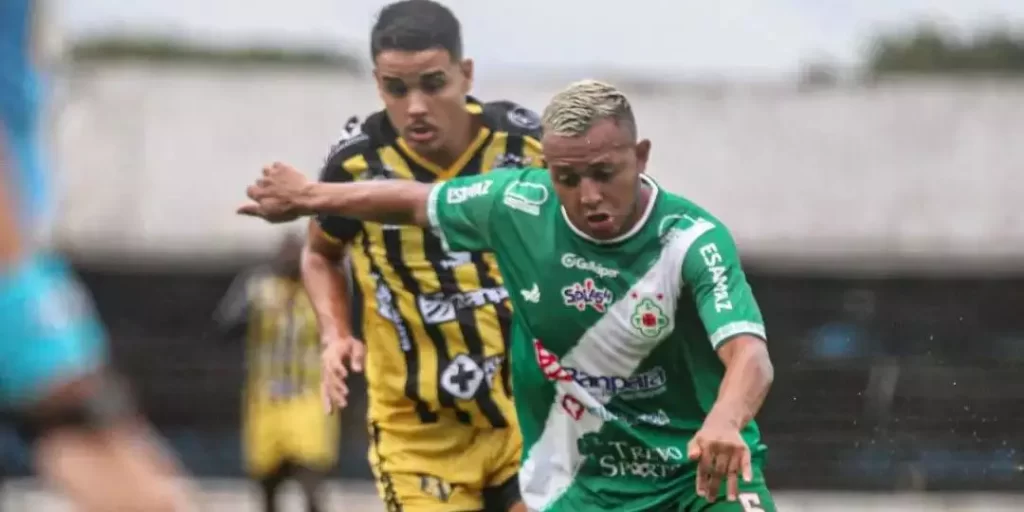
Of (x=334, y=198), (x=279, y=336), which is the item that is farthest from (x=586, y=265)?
(x=279, y=336)

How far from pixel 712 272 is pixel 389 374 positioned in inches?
63.7

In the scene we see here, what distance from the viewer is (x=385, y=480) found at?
676 centimetres

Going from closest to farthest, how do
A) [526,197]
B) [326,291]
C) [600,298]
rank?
[600,298] < [526,197] < [326,291]

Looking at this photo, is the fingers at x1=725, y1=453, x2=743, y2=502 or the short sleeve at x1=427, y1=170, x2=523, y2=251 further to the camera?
the short sleeve at x1=427, y1=170, x2=523, y2=251

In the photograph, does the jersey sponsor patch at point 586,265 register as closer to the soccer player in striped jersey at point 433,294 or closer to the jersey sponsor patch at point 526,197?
the jersey sponsor patch at point 526,197

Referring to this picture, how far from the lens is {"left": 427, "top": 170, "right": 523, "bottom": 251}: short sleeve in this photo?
595 centimetres

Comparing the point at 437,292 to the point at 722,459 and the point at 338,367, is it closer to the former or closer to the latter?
the point at 338,367

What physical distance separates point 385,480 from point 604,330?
1.35 m

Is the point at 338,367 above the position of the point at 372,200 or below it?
below

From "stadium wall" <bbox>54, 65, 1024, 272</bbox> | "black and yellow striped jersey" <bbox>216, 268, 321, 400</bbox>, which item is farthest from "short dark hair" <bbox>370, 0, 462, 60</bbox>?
"stadium wall" <bbox>54, 65, 1024, 272</bbox>

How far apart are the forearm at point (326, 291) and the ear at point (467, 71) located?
2.51 feet

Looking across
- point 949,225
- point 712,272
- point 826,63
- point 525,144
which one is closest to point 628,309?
point 712,272

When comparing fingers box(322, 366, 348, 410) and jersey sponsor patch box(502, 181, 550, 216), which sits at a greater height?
jersey sponsor patch box(502, 181, 550, 216)

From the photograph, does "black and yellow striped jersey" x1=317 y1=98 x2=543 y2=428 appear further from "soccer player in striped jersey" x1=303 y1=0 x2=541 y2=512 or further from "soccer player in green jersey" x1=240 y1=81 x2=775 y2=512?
"soccer player in green jersey" x1=240 y1=81 x2=775 y2=512
